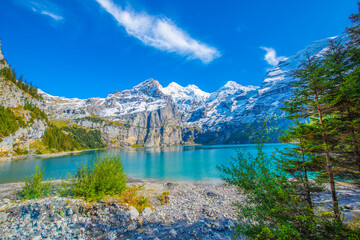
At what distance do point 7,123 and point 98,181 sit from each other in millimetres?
114001

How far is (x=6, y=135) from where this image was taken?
283 feet

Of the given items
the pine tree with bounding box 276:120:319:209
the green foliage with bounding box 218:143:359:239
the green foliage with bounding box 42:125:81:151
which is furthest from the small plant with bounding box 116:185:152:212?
the green foliage with bounding box 42:125:81:151

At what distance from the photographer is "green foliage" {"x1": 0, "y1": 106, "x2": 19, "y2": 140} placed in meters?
83.7

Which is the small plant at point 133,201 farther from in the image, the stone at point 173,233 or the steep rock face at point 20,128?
the steep rock face at point 20,128

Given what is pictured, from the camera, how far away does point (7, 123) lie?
89062 millimetres

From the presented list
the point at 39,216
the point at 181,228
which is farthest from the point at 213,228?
the point at 39,216

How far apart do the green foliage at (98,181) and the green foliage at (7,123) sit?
103m

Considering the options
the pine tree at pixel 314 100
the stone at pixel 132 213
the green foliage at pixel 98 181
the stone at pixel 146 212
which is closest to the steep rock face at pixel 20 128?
the green foliage at pixel 98 181

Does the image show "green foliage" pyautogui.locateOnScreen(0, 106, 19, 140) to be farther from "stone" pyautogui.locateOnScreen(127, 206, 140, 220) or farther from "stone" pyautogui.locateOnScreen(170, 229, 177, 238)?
"stone" pyautogui.locateOnScreen(170, 229, 177, 238)

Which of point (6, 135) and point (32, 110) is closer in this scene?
point (6, 135)

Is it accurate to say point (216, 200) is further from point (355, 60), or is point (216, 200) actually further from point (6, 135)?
point (6, 135)

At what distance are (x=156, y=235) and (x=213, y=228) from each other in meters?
4.07

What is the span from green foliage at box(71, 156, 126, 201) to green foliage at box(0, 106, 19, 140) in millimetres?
103387

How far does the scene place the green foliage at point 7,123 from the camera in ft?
275
